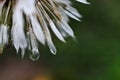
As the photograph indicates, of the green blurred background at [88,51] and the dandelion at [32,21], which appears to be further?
the green blurred background at [88,51]

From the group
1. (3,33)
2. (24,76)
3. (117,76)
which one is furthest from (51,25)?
(24,76)

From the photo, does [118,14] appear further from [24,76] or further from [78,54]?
[24,76]

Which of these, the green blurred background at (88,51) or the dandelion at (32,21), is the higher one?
the dandelion at (32,21)

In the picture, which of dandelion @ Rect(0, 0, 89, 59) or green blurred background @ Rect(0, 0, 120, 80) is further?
green blurred background @ Rect(0, 0, 120, 80)

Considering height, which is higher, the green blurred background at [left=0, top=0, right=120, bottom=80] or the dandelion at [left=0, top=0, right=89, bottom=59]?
the dandelion at [left=0, top=0, right=89, bottom=59]
